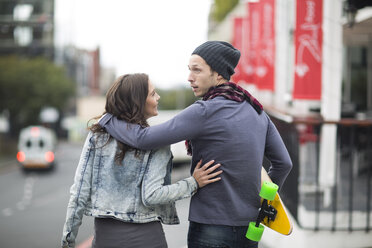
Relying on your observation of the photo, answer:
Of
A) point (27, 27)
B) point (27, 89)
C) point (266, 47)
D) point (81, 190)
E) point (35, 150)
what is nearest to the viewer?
point (81, 190)

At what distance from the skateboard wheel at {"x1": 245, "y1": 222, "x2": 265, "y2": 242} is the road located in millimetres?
3817

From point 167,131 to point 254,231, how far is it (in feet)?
2.25

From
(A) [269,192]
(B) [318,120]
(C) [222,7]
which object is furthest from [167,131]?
(C) [222,7]

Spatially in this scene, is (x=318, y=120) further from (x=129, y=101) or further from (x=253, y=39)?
(x=253, y=39)

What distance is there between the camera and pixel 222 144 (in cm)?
239

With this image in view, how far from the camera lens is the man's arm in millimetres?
2346

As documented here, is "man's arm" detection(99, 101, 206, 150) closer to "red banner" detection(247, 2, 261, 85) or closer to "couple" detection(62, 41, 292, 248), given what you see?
"couple" detection(62, 41, 292, 248)

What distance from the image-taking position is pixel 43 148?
1043 inches

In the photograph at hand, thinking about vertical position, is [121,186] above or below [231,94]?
below

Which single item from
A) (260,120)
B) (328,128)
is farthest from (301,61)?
(260,120)

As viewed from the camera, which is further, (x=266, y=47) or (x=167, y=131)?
(x=266, y=47)

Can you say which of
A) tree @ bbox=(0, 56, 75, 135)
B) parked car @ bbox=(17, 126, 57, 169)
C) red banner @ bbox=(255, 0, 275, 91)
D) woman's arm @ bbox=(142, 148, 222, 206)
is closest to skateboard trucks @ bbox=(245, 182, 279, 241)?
woman's arm @ bbox=(142, 148, 222, 206)

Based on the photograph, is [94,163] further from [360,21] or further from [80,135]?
[80,135]

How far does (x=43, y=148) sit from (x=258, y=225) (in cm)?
2556
